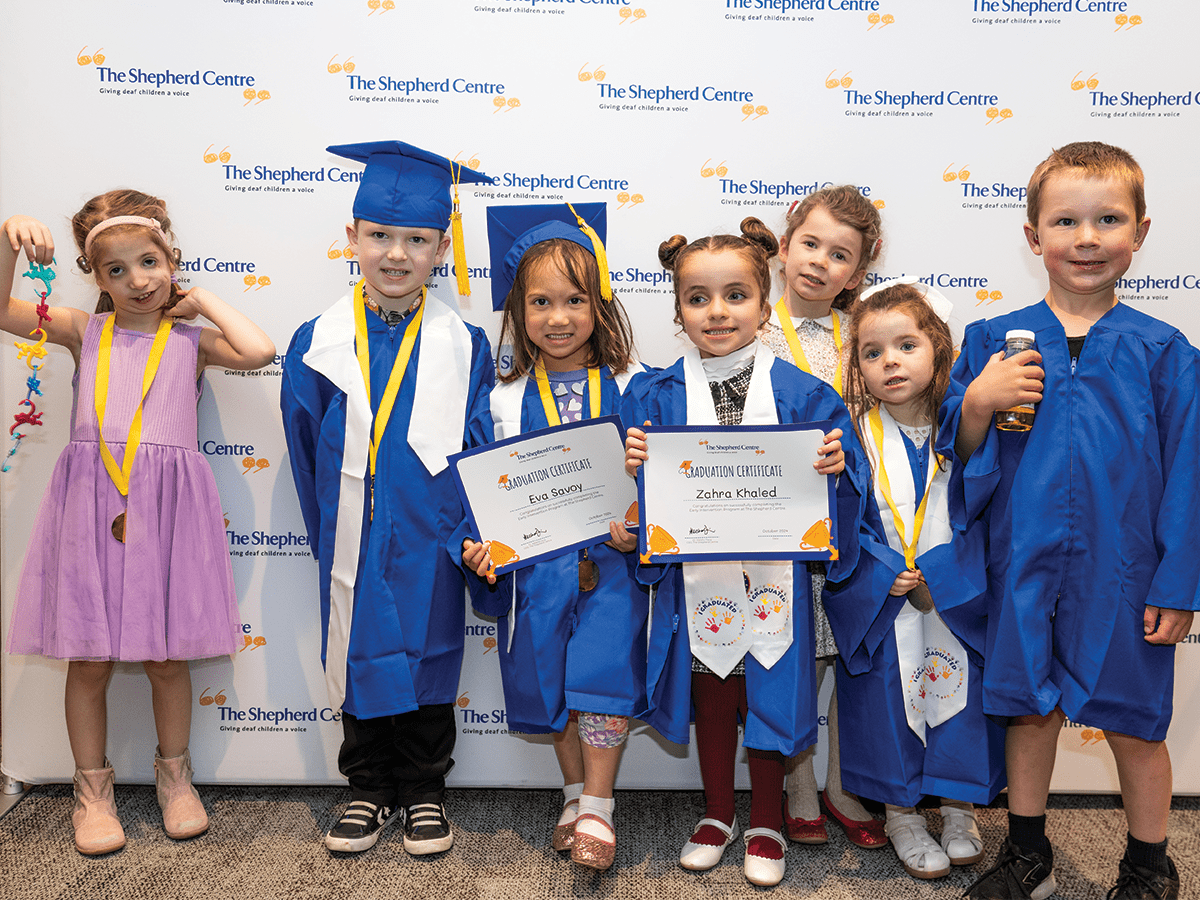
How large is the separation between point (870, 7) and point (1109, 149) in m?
1.09

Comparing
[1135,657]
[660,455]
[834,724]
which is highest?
[660,455]

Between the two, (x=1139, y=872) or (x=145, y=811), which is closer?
(x=1139, y=872)

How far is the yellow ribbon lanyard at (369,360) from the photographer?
2561 mm

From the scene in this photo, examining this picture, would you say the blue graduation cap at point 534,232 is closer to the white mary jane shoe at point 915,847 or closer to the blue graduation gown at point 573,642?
the blue graduation gown at point 573,642

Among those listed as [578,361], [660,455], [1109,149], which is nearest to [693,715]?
[660,455]

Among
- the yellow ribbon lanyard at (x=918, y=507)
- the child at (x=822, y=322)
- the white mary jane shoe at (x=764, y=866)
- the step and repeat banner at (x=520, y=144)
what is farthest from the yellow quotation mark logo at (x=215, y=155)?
the white mary jane shoe at (x=764, y=866)

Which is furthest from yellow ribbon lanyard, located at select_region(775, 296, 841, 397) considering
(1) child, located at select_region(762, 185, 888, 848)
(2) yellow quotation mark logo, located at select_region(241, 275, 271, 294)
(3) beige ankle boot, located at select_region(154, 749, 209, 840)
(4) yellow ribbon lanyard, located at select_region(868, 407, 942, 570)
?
(3) beige ankle boot, located at select_region(154, 749, 209, 840)

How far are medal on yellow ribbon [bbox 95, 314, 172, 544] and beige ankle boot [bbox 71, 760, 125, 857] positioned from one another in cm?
80

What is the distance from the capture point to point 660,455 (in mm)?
2268

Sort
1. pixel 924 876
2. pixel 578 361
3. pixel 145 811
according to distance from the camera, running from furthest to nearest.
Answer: pixel 145 811, pixel 578 361, pixel 924 876

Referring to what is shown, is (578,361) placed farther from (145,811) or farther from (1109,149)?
(145,811)

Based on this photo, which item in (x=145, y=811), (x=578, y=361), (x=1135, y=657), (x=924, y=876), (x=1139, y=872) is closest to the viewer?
(x=1135, y=657)

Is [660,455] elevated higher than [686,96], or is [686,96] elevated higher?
[686,96]

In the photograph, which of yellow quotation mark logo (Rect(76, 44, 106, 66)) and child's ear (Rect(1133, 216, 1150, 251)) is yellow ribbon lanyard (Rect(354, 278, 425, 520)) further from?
child's ear (Rect(1133, 216, 1150, 251))
